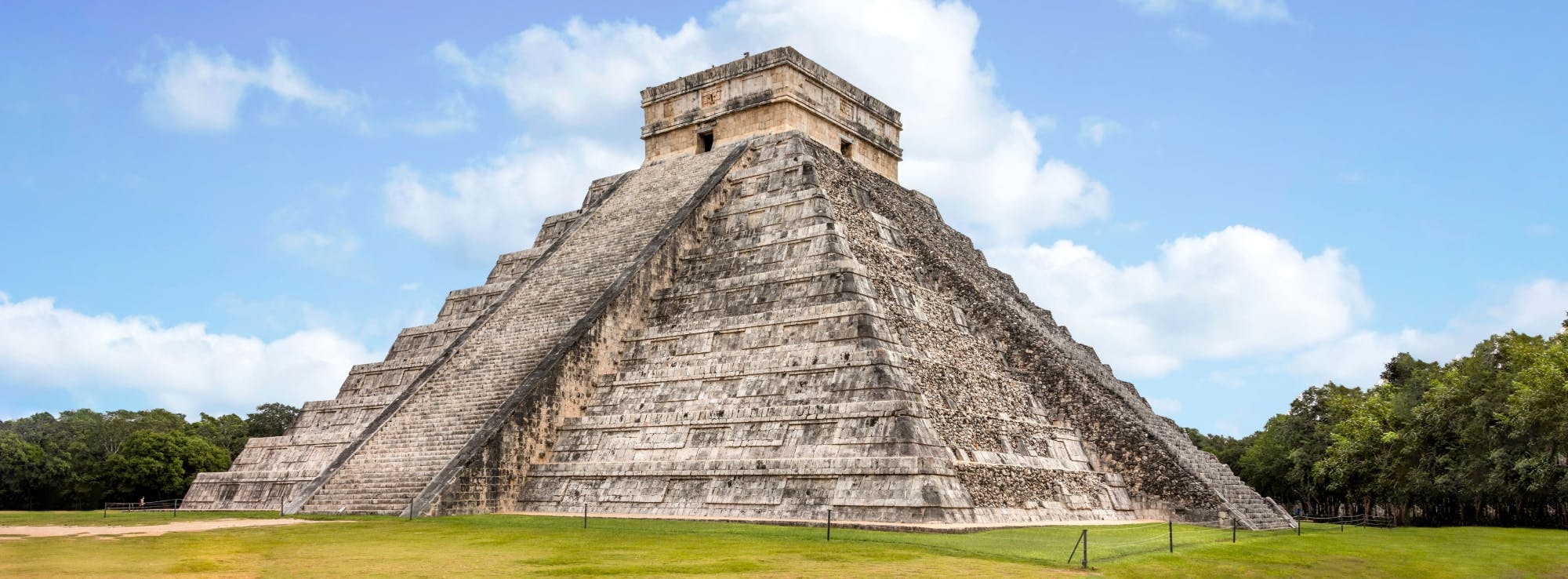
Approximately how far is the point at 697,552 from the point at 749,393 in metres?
6.21

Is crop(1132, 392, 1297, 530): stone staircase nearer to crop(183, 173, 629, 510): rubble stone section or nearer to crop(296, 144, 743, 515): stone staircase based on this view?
crop(296, 144, 743, 515): stone staircase

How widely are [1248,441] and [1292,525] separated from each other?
3238 centimetres

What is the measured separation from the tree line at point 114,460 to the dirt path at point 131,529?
44.0ft

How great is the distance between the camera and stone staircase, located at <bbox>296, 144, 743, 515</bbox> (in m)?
19.9

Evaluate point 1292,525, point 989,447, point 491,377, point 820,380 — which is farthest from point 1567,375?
point 491,377

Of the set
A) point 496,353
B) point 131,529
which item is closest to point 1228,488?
point 496,353

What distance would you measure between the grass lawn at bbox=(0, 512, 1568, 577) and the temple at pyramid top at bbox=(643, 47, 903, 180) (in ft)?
40.5

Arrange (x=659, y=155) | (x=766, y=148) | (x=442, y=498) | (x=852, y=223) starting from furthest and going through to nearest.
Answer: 1. (x=659, y=155)
2. (x=766, y=148)
3. (x=852, y=223)
4. (x=442, y=498)

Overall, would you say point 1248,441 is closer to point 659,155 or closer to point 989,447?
point 659,155

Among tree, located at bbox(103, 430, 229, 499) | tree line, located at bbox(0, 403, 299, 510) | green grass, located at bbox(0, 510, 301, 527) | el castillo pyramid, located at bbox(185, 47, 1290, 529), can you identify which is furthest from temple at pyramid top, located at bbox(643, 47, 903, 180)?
tree, located at bbox(103, 430, 229, 499)

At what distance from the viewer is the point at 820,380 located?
1928 cm

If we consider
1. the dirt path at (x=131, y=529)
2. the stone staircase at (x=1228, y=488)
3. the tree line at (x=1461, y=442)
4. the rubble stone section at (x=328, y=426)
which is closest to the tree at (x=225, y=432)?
the rubble stone section at (x=328, y=426)

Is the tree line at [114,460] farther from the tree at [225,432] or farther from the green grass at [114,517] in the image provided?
the green grass at [114,517]

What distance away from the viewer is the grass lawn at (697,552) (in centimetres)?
1219
